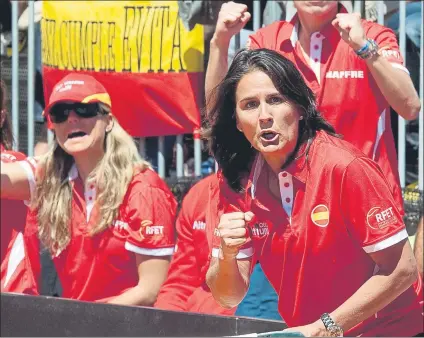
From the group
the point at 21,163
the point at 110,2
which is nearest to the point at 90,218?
the point at 21,163

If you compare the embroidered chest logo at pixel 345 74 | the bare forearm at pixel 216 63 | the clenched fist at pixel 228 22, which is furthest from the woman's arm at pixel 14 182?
the embroidered chest logo at pixel 345 74

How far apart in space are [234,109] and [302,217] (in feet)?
1.53

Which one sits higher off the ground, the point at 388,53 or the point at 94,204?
the point at 388,53

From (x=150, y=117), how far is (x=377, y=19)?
137 cm

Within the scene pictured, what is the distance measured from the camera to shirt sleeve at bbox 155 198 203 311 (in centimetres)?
545

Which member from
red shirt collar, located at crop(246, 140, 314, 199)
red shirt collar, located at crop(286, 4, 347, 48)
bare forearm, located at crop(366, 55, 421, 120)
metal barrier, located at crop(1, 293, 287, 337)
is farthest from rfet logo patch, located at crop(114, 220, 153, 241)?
red shirt collar, located at crop(246, 140, 314, 199)

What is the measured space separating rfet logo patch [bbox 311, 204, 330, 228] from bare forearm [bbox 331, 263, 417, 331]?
0.24 meters

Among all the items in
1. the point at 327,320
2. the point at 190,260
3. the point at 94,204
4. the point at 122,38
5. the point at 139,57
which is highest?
the point at 122,38

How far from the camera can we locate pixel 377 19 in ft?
20.2

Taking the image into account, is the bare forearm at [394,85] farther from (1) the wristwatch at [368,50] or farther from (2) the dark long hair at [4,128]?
(2) the dark long hair at [4,128]

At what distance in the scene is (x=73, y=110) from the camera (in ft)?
18.8

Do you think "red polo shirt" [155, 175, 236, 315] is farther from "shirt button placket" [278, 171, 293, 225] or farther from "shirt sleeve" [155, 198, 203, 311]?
"shirt button placket" [278, 171, 293, 225]

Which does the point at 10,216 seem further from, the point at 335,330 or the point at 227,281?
the point at 335,330

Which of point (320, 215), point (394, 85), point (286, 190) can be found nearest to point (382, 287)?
point (320, 215)
